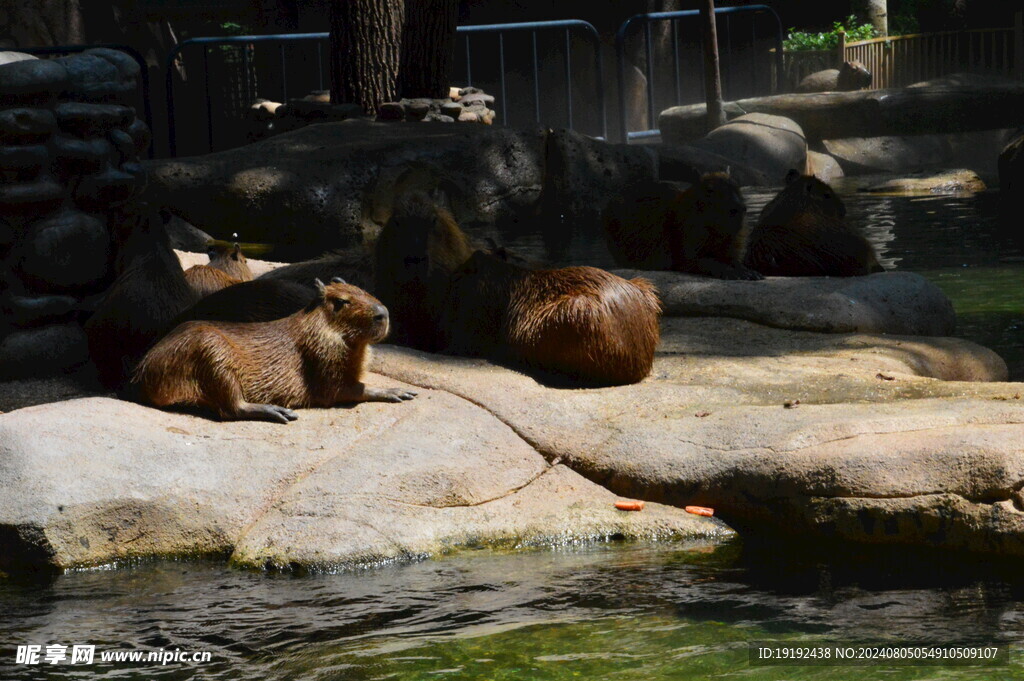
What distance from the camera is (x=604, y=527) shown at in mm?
4828

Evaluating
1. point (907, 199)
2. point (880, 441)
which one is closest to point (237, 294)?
point (880, 441)

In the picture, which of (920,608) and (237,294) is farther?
(237,294)

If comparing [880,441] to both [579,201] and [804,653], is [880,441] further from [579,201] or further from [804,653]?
[579,201]

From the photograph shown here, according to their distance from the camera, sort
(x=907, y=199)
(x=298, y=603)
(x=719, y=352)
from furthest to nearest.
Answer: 1. (x=907, y=199)
2. (x=719, y=352)
3. (x=298, y=603)

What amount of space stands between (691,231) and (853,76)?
1860cm

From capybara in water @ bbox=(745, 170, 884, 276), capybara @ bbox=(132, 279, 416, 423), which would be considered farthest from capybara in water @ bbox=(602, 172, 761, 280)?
capybara @ bbox=(132, 279, 416, 423)

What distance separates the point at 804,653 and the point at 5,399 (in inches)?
189

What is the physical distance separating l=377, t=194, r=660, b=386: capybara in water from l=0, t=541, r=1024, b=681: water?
146cm

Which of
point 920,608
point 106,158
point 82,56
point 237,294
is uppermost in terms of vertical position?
point 82,56

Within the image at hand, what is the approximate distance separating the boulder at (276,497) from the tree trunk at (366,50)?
1016 cm

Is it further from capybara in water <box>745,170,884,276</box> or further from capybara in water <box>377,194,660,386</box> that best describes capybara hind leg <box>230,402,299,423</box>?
capybara in water <box>745,170,884,276</box>

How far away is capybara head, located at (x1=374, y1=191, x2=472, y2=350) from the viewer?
687cm

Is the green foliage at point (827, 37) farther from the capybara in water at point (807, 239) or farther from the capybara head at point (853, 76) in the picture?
the capybara in water at point (807, 239)

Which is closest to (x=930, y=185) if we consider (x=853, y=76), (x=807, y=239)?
(x=807, y=239)
